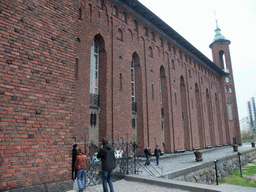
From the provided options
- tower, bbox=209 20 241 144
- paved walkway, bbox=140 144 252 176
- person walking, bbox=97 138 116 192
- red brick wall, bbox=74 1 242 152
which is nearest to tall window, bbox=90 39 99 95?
red brick wall, bbox=74 1 242 152

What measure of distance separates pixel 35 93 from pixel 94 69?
957 cm

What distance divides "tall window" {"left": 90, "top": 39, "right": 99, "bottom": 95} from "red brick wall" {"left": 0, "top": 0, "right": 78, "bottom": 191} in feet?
26.6

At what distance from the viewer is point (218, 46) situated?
4278 cm

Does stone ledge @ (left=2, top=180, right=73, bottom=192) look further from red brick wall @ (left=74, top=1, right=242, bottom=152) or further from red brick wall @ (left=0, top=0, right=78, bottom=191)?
red brick wall @ (left=74, top=1, right=242, bottom=152)

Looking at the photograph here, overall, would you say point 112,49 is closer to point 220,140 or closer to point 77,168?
point 77,168

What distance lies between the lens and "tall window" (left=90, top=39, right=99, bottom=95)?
45.9 ft

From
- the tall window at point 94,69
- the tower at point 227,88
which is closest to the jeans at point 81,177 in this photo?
the tall window at point 94,69

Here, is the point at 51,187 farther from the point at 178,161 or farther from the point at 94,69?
the point at 178,161

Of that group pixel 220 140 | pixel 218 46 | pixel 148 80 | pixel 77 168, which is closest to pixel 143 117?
pixel 148 80

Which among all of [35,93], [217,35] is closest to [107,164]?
[35,93]

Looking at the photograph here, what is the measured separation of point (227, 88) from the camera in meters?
40.6

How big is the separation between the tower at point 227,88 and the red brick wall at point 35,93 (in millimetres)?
38607

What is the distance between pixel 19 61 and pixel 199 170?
9916 mm

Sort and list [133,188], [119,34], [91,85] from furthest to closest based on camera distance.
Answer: [119,34], [91,85], [133,188]
